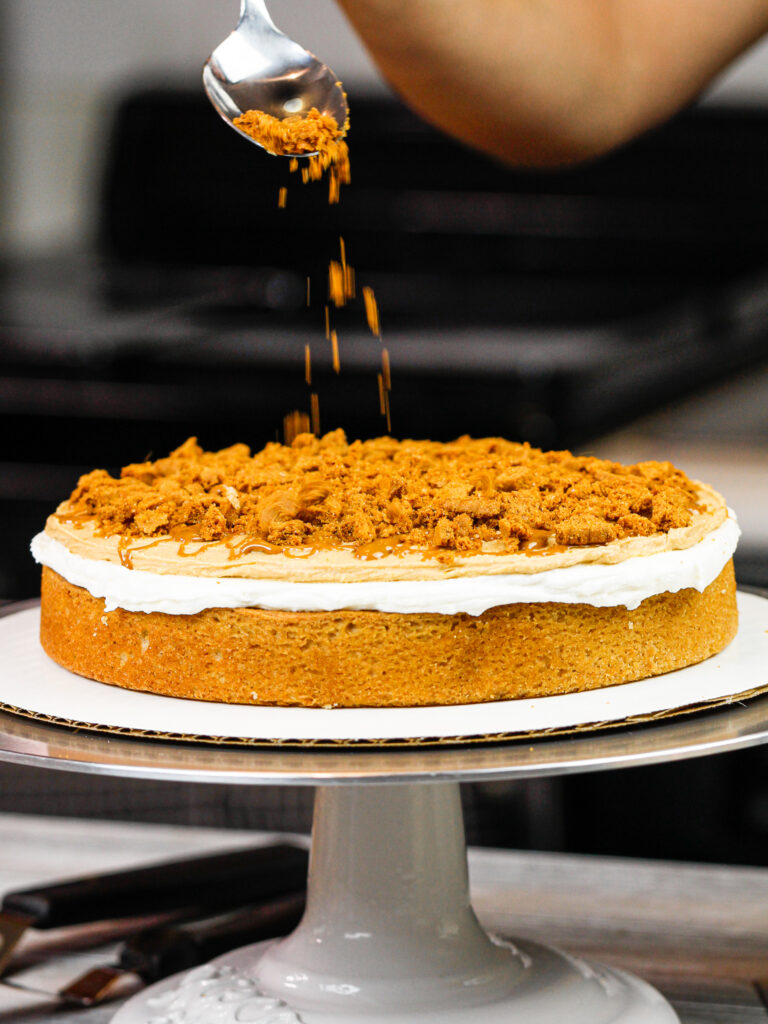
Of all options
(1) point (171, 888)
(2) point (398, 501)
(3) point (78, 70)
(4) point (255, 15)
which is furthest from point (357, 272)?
(2) point (398, 501)

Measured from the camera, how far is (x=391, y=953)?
138cm

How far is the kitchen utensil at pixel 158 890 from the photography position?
1533mm

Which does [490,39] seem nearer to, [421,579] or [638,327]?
[421,579]

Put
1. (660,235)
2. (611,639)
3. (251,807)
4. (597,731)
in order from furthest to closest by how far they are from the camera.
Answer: (660,235) < (251,807) < (611,639) < (597,731)

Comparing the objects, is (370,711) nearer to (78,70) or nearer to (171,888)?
(171,888)

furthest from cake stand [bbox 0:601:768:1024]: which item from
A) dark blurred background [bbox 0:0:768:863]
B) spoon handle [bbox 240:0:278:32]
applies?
dark blurred background [bbox 0:0:768:863]

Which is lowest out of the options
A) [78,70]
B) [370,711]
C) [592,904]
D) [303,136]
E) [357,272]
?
[592,904]

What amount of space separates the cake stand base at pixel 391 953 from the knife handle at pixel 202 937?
116 mm

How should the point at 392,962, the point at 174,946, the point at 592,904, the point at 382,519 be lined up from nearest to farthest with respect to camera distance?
the point at 382,519
the point at 392,962
the point at 174,946
the point at 592,904

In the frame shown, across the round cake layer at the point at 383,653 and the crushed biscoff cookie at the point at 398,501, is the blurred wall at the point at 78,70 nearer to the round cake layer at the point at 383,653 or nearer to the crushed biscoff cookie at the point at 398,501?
the crushed biscoff cookie at the point at 398,501

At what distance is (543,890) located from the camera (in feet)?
5.94

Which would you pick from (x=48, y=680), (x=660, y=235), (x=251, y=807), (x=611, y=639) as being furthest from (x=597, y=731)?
(x=660, y=235)

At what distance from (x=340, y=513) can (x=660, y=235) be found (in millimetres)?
2769

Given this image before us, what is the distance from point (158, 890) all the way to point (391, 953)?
37cm
